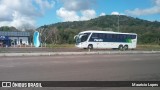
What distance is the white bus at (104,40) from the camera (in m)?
49.7

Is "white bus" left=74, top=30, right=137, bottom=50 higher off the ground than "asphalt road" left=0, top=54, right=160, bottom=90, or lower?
higher

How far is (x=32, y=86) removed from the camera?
897cm

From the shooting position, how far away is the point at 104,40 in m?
51.0

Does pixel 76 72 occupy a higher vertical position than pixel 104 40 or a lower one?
lower

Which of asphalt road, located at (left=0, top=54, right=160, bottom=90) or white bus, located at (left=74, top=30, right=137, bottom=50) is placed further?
white bus, located at (left=74, top=30, right=137, bottom=50)

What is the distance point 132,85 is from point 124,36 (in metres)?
44.4

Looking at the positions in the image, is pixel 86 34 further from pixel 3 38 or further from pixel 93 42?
pixel 3 38

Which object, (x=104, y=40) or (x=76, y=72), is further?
(x=104, y=40)

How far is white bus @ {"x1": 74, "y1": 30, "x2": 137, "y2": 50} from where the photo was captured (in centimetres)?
4969

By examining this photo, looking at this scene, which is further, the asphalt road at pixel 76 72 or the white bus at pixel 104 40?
the white bus at pixel 104 40

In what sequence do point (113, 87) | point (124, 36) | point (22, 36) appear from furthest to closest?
1. point (22, 36)
2. point (124, 36)
3. point (113, 87)

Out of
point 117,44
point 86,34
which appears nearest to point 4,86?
point 86,34

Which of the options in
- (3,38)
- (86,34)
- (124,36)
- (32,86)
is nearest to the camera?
(32,86)

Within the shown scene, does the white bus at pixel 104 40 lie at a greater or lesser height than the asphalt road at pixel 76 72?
greater
